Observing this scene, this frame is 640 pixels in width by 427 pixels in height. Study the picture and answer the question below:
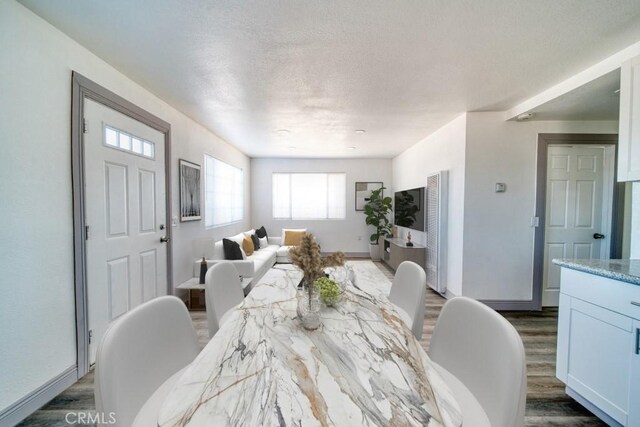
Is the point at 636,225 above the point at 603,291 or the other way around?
above

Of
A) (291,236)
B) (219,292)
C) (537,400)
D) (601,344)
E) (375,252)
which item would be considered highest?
(219,292)

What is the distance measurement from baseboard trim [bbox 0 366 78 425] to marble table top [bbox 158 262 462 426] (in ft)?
5.00

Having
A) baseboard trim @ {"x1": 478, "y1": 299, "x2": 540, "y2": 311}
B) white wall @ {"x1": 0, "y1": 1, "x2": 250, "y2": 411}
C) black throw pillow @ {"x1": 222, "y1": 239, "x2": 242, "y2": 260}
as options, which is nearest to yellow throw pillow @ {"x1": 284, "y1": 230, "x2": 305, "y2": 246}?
black throw pillow @ {"x1": 222, "y1": 239, "x2": 242, "y2": 260}

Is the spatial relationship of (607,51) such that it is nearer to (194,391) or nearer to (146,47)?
(194,391)

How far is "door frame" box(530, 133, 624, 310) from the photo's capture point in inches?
125

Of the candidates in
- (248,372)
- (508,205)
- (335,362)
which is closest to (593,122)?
(508,205)

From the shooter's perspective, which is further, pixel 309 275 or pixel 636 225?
pixel 636 225

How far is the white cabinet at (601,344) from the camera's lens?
1.39 m

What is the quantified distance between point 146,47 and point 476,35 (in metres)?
2.29

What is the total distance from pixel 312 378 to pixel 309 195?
579 centimetres

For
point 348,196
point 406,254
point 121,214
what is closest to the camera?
point 121,214

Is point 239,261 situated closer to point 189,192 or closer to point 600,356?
point 189,192

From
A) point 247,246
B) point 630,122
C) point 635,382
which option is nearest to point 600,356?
point 635,382

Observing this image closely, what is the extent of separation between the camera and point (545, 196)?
126 inches
